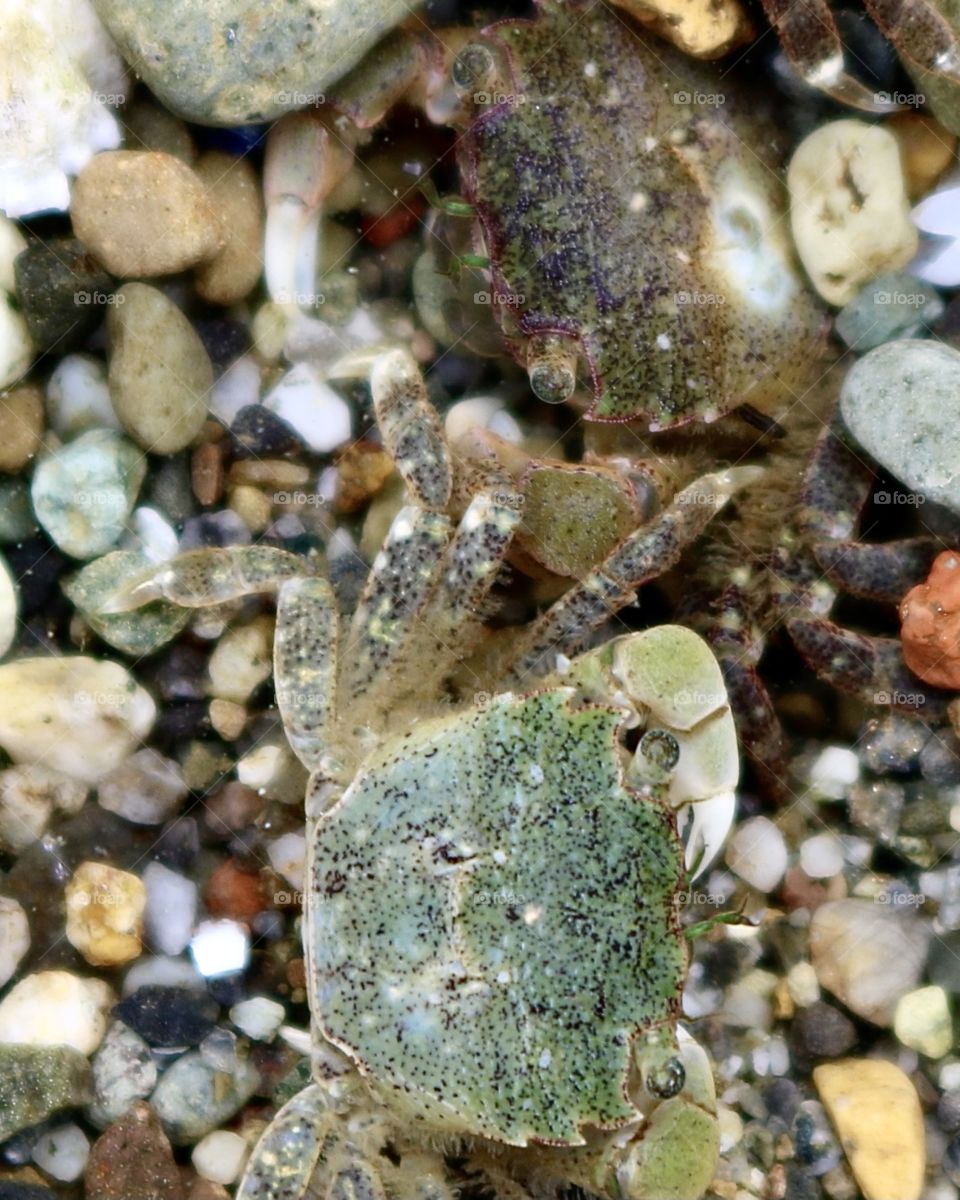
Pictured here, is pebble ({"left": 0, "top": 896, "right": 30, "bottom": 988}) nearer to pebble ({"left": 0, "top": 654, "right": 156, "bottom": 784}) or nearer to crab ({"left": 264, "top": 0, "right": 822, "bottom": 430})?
pebble ({"left": 0, "top": 654, "right": 156, "bottom": 784})

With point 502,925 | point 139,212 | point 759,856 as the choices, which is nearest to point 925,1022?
point 759,856

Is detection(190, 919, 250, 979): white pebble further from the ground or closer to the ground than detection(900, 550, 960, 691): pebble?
closer to the ground

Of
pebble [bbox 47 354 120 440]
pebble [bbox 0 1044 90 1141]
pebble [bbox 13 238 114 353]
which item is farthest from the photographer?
pebble [bbox 47 354 120 440]

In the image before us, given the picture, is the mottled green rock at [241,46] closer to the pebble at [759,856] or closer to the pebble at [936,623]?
the pebble at [936,623]

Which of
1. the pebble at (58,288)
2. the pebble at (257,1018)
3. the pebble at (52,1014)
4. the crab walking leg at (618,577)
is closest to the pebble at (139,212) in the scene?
the pebble at (58,288)

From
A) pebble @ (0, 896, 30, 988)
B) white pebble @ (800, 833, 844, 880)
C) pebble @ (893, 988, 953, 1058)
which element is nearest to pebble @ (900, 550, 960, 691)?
white pebble @ (800, 833, 844, 880)

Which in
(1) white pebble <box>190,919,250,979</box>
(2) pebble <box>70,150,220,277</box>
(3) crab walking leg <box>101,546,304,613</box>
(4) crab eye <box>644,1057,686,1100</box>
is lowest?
(1) white pebble <box>190,919,250,979</box>
